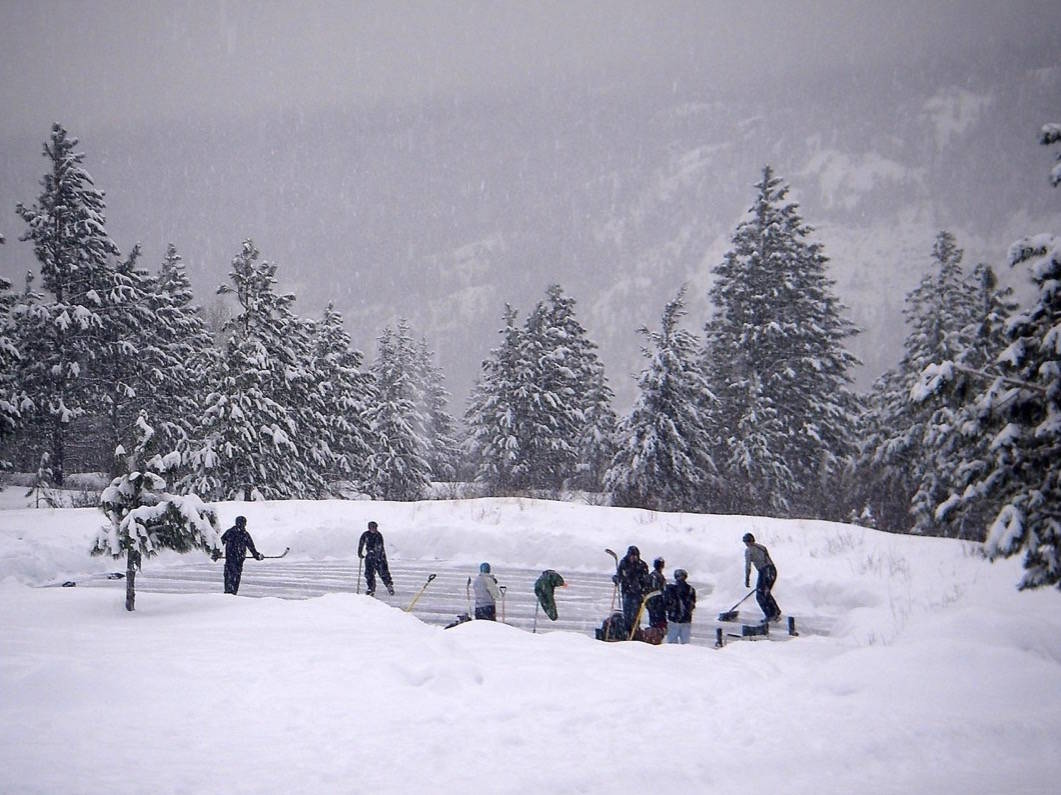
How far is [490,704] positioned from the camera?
6.65 m

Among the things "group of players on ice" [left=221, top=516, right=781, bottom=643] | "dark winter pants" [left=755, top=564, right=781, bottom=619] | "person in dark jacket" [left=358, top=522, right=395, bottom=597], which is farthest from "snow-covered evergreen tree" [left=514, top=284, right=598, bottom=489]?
"dark winter pants" [left=755, top=564, right=781, bottom=619]

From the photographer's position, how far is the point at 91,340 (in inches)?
1220

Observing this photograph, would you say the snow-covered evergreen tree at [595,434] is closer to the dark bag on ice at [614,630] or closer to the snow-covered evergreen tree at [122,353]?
the snow-covered evergreen tree at [122,353]

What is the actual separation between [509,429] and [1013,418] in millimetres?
31289

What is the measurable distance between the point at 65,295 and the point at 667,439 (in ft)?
87.6

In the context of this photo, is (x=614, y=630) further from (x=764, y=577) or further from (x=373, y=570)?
(x=373, y=570)

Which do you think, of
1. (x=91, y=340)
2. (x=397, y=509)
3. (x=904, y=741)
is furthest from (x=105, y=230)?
(x=904, y=741)

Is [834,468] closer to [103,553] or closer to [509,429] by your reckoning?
[509,429]

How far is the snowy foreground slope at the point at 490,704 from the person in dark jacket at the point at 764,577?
4.54ft

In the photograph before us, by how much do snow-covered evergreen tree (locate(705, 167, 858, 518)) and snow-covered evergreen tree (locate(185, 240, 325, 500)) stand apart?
18.4 metres

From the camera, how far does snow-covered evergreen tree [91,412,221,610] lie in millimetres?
10102

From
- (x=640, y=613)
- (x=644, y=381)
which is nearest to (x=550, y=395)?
(x=644, y=381)

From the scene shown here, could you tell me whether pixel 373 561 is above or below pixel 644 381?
below

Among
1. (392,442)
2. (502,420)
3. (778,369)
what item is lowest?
(392,442)
